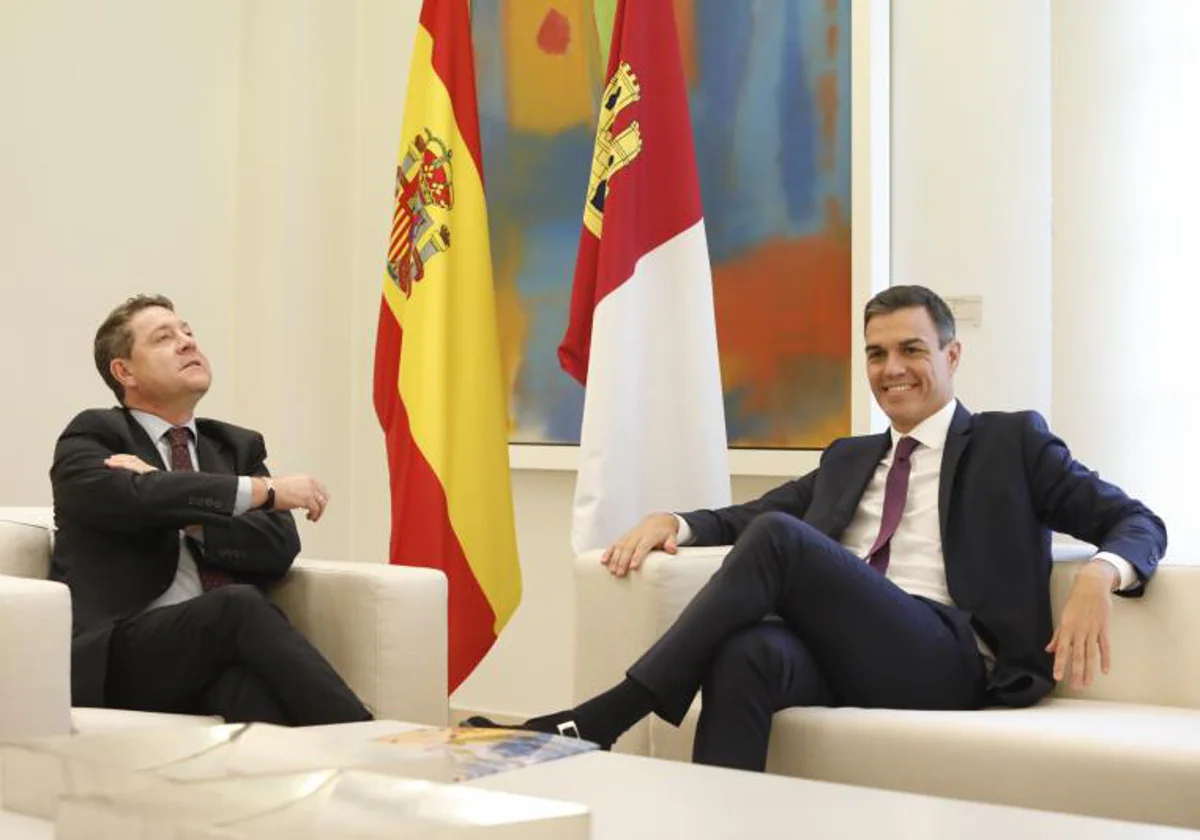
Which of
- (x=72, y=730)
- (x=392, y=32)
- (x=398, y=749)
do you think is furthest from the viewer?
(x=392, y=32)

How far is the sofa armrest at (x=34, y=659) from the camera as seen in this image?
8.43 ft

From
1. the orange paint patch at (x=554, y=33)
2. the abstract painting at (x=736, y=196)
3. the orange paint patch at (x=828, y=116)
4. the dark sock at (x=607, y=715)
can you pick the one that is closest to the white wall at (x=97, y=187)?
the abstract painting at (x=736, y=196)

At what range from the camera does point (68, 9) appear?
508 centimetres

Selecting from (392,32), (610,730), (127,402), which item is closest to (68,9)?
(392,32)

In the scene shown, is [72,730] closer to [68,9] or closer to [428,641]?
[428,641]

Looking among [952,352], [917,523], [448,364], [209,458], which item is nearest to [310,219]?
[448,364]

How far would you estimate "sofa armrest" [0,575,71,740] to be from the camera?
2.57 m

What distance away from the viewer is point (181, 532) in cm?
353

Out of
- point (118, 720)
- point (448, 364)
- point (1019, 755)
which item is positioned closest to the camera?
point (1019, 755)

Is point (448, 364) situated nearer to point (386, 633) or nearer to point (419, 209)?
point (419, 209)

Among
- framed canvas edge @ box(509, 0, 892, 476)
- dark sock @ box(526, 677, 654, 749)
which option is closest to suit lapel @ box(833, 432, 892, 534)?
dark sock @ box(526, 677, 654, 749)

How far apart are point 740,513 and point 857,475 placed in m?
0.30

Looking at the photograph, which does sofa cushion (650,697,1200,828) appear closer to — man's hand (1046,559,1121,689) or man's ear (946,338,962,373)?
man's hand (1046,559,1121,689)

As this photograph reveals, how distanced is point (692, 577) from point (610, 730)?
0.54 m
